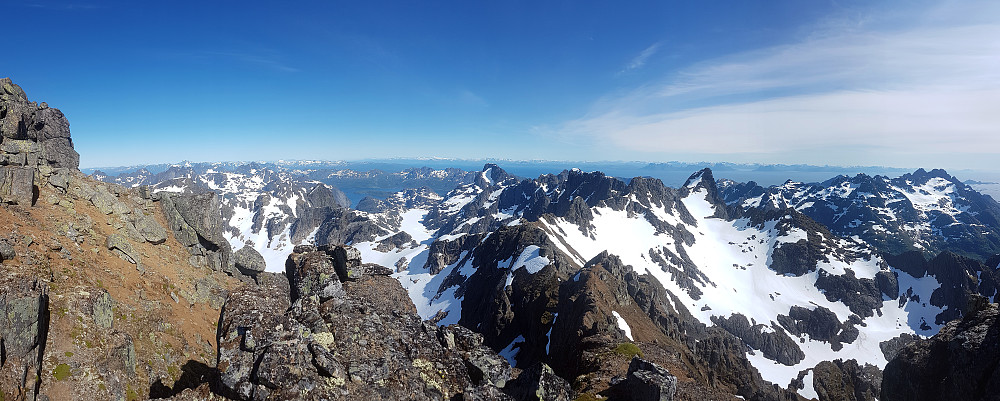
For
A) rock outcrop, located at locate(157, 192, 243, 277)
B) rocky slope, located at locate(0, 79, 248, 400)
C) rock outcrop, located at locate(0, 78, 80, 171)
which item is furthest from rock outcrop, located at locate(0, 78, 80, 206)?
rock outcrop, located at locate(157, 192, 243, 277)

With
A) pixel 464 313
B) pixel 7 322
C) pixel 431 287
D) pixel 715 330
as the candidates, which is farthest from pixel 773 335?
pixel 7 322

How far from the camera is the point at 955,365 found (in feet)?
102

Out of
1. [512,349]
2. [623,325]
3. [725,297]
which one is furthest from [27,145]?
[725,297]

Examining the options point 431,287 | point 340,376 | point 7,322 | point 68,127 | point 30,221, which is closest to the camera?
point 340,376

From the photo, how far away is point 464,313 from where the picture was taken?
123750mm

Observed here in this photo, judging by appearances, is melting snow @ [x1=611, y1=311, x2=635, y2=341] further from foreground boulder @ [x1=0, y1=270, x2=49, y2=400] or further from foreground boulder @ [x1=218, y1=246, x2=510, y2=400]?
foreground boulder @ [x1=0, y1=270, x2=49, y2=400]

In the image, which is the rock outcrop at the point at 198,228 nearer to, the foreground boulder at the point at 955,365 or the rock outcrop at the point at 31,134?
the rock outcrop at the point at 31,134

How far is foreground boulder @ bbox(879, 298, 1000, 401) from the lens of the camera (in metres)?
28.9

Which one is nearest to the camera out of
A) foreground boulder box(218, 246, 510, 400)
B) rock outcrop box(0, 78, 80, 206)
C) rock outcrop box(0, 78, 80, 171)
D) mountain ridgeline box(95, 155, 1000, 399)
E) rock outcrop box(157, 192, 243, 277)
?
foreground boulder box(218, 246, 510, 400)

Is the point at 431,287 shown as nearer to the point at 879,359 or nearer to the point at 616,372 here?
the point at 616,372

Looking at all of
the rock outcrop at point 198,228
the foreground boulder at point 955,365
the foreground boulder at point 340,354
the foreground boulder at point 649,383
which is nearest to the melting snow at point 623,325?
the foreground boulder at point 955,365

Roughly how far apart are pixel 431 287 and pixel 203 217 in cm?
14112

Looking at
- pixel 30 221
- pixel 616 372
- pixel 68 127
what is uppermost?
pixel 68 127

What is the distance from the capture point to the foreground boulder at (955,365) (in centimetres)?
2889
